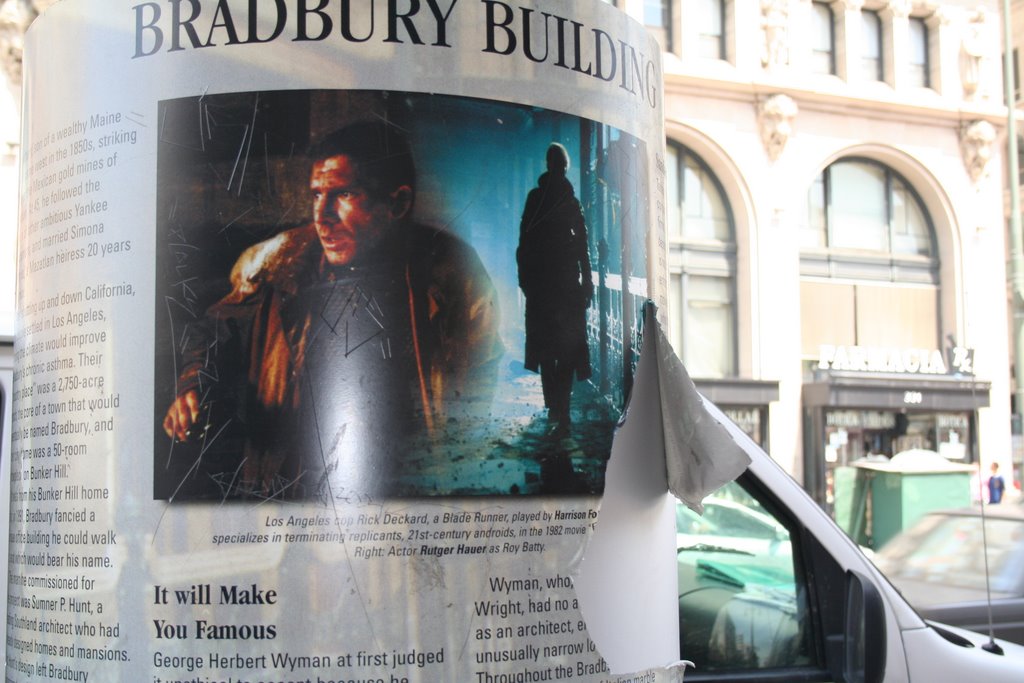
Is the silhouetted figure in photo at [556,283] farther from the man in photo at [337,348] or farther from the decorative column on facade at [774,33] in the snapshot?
the decorative column on facade at [774,33]

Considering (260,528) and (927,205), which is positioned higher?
(927,205)

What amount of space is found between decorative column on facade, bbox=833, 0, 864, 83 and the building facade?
4cm

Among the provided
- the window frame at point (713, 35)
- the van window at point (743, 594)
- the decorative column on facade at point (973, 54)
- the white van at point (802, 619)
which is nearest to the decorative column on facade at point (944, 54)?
the decorative column on facade at point (973, 54)

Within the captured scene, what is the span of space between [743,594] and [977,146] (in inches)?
1129

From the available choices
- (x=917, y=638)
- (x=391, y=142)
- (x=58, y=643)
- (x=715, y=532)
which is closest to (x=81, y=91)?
(x=391, y=142)

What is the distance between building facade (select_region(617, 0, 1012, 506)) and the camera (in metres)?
27.4

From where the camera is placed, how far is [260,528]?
5.37 ft

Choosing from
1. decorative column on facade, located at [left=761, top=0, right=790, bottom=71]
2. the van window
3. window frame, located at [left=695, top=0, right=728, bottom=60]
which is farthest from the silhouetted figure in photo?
decorative column on facade, located at [left=761, top=0, right=790, bottom=71]

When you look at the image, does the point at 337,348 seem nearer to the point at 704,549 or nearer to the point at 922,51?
the point at 704,549

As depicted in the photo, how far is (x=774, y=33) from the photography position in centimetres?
2762

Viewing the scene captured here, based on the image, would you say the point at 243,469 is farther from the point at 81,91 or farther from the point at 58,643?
the point at 81,91

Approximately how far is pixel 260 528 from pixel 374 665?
244 mm

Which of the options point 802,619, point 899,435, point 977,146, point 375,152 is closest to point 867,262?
point 977,146

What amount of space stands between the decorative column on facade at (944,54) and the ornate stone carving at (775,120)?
453 centimetres
